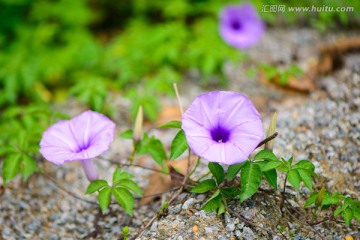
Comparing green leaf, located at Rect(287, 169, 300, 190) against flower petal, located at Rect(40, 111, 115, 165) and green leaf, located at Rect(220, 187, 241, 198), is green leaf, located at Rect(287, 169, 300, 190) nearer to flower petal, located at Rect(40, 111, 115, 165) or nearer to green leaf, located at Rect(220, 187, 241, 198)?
green leaf, located at Rect(220, 187, 241, 198)

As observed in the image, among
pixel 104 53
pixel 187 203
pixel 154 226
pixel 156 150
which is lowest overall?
pixel 154 226

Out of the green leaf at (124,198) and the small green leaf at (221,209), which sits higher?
the green leaf at (124,198)

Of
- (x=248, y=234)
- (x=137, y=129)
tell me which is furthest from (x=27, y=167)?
(x=248, y=234)

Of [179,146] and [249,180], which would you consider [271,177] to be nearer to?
[249,180]

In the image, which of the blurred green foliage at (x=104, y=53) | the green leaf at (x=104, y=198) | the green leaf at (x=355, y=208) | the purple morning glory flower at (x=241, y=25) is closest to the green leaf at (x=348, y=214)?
the green leaf at (x=355, y=208)

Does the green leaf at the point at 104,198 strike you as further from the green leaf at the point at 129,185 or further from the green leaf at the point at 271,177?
the green leaf at the point at 271,177

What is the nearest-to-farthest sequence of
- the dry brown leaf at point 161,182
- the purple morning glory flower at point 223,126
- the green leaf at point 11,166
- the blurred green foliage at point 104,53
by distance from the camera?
the purple morning glory flower at point 223,126
the green leaf at point 11,166
the dry brown leaf at point 161,182
the blurred green foliage at point 104,53
